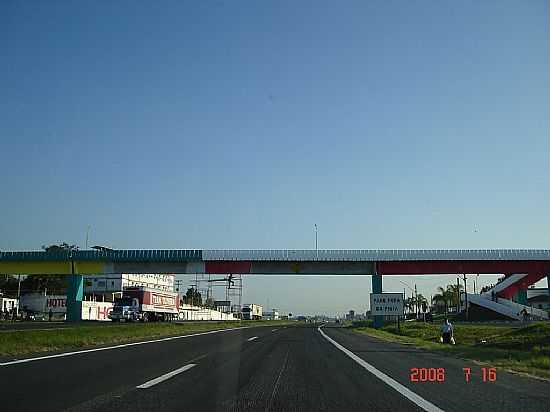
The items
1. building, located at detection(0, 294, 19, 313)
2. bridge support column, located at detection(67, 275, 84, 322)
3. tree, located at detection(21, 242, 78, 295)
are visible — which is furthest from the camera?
tree, located at detection(21, 242, 78, 295)

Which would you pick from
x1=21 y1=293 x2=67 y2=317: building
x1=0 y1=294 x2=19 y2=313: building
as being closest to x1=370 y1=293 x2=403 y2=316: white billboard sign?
x1=21 y1=293 x2=67 y2=317: building

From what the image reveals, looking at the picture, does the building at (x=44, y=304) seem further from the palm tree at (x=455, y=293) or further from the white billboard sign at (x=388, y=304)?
the palm tree at (x=455, y=293)

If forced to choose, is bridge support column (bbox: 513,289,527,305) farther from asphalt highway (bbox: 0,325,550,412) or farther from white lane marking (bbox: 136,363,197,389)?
white lane marking (bbox: 136,363,197,389)

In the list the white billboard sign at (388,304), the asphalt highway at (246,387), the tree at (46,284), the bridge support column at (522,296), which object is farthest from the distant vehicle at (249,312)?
the asphalt highway at (246,387)

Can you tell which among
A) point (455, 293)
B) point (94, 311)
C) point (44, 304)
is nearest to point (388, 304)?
point (94, 311)

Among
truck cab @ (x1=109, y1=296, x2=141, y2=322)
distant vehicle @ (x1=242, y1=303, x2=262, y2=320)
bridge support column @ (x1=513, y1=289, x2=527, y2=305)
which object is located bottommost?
distant vehicle @ (x1=242, y1=303, x2=262, y2=320)

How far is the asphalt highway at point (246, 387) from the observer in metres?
8.48

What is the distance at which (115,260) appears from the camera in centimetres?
6556

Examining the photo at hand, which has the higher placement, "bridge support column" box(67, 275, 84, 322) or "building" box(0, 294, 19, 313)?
"bridge support column" box(67, 275, 84, 322)

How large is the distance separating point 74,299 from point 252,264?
20.7m

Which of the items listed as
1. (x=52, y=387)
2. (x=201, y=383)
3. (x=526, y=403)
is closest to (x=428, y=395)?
(x=526, y=403)

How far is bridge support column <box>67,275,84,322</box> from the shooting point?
64.3m

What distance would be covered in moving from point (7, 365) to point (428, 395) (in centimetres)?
980

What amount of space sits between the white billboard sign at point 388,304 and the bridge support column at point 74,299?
36136mm
